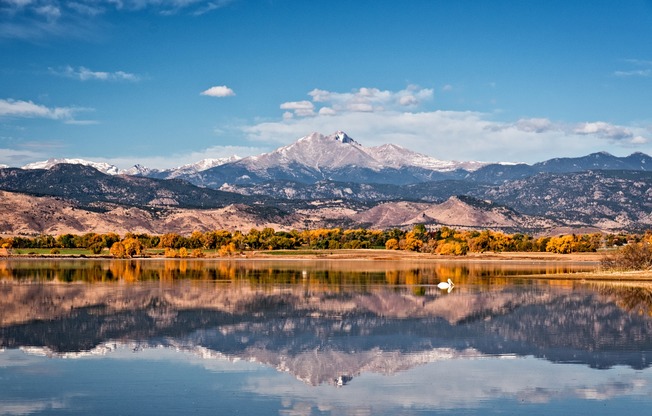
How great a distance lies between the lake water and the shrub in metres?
37.6

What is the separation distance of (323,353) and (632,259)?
78797 millimetres

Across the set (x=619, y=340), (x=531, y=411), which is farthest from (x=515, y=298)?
(x=531, y=411)

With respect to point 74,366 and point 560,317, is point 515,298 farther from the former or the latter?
point 74,366

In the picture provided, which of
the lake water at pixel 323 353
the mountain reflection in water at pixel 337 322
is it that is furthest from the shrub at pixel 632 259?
the lake water at pixel 323 353

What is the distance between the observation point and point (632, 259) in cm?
10594

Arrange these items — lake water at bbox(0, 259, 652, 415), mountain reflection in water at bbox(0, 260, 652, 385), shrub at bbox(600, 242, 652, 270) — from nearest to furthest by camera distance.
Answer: lake water at bbox(0, 259, 652, 415)
mountain reflection in water at bbox(0, 260, 652, 385)
shrub at bbox(600, 242, 652, 270)

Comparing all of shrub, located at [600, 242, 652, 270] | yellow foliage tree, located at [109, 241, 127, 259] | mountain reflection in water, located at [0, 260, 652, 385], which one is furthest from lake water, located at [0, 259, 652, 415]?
yellow foliage tree, located at [109, 241, 127, 259]

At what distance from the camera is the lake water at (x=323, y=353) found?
93.9 ft

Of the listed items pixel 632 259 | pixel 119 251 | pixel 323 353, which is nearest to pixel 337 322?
pixel 323 353

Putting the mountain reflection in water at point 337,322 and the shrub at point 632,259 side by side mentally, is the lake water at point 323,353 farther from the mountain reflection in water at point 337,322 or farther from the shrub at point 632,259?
the shrub at point 632,259

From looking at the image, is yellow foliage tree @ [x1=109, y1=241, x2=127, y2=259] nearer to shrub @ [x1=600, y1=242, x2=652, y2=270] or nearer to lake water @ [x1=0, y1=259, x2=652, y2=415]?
shrub @ [x1=600, y1=242, x2=652, y2=270]

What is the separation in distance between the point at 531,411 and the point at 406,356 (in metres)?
11.0

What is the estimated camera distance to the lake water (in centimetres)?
2862

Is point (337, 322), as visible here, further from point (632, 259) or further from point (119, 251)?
point (119, 251)
